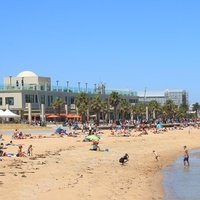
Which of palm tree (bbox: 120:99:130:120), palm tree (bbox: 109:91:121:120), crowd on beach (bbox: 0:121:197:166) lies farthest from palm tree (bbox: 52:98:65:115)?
crowd on beach (bbox: 0:121:197:166)

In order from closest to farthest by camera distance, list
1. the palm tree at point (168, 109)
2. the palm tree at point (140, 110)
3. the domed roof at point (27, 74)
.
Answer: the domed roof at point (27, 74) < the palm tree at point (140, 110) < the palm tree at point (168, 109)

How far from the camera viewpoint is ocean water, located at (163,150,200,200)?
20812 millimetres

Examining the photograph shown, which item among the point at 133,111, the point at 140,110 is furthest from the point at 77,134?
the point at 140,110

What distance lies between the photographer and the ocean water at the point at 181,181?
20.8 metres

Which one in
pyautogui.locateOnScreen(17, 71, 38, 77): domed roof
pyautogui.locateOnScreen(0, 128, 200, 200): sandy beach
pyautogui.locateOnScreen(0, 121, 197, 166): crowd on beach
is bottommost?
pyautogui.locateOnScreen(0, 128, 200, 200): sandy beach

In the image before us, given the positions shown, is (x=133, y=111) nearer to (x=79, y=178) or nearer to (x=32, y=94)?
(x=32, y=94)

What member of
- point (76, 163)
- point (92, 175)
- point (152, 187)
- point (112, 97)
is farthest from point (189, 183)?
point (112, 97)

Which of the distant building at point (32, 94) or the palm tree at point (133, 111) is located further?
the palm tree at point (133, 111)

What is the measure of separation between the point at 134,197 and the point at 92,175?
518 centimetres

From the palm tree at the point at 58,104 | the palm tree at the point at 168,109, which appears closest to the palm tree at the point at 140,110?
the palm tree at the point at 168,109

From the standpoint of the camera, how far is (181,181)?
25.7 meters

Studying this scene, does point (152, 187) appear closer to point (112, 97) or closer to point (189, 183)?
point (189, 183)

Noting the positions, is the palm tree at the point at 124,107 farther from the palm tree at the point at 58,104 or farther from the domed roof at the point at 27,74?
the domed roof at the point at 27,74

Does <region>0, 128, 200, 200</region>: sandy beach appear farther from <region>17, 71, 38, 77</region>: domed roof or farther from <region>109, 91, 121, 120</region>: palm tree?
<region>17, 71, 38, 77</region>: domed roof
